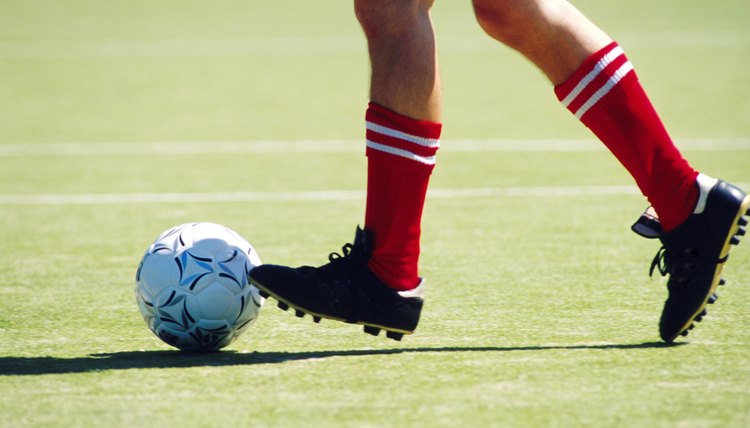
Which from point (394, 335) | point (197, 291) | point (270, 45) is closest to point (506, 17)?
point (394, 335)

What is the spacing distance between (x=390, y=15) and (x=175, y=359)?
112 centimetres

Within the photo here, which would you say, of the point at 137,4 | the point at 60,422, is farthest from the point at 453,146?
the point at 137,4

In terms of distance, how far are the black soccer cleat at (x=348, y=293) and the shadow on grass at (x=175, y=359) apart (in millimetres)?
86

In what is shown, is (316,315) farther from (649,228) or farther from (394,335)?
(649,228)

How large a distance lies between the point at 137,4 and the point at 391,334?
20572 millimetres

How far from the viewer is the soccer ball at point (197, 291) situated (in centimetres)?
331

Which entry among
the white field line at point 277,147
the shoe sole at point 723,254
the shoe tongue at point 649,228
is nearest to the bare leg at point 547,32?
the shoe tongue at point 649,228

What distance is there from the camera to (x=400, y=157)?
3320 millimetres

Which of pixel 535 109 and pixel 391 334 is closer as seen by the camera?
pixel 391 334

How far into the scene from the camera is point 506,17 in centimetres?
337

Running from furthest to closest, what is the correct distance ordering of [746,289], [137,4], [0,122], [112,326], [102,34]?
1. [137,4]
2. [102,34]
3. [0,122]
4. [746,289]
5. [112,326]

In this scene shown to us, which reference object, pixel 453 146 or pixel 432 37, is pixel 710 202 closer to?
pixel 432 37

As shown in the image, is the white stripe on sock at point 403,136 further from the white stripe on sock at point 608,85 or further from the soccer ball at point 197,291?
the soccer ball at point 197,291

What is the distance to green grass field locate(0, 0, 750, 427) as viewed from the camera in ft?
9.09
